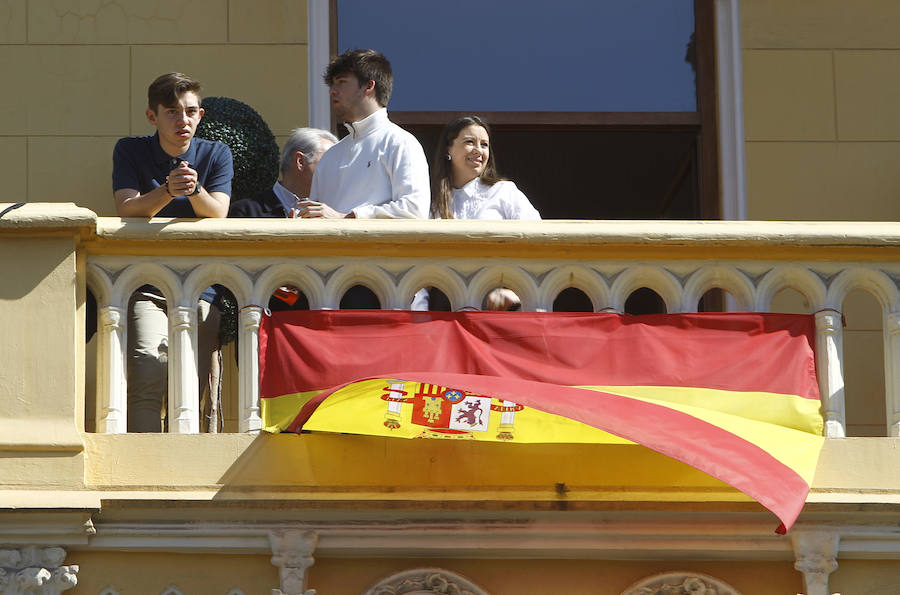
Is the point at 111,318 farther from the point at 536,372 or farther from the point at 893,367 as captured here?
the point at 893,367

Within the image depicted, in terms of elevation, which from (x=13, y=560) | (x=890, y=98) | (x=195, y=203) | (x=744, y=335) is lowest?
(x=13, y=560)

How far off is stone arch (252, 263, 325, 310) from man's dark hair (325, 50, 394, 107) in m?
1.17

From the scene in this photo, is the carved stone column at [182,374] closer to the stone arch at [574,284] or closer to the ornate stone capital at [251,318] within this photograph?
the ornate stone capital at [251,318]

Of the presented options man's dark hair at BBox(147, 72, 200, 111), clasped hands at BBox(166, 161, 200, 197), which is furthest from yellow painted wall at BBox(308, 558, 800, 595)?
man's dark hair at BBox(147, 72, 200, 111)

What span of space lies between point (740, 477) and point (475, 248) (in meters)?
1.55

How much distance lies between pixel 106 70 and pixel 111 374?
338cm

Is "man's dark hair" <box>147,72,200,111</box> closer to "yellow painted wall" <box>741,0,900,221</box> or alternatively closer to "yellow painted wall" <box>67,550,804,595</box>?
"yellow painted wall" <box>67,550,804,595</box>

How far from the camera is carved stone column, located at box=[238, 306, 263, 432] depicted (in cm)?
756

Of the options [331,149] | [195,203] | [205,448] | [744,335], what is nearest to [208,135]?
[331,149]

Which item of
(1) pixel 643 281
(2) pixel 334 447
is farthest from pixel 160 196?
(1) pixel 643 281

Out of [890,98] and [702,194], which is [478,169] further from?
[890,98]

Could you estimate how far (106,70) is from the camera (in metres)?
10.4

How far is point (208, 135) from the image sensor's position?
953 cm

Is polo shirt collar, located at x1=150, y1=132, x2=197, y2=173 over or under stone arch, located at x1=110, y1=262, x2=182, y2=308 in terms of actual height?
over
